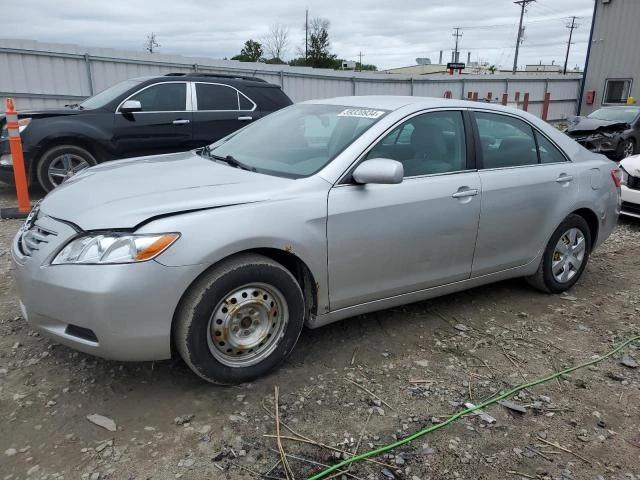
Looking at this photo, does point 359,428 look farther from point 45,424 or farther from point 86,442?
point 45,424

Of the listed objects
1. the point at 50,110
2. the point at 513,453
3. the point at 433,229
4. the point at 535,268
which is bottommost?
the point at 513,453

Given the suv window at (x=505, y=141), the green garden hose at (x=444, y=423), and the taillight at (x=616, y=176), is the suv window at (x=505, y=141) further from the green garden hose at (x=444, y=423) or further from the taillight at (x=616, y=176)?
the green garden hose at (x=444, y=423)

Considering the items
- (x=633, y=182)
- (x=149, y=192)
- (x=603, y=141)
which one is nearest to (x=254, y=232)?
(x=149, y=192)

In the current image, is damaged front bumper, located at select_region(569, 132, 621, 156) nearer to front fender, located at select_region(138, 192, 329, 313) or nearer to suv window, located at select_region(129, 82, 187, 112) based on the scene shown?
suv window, located at select_region(129, 82, 187, 112)

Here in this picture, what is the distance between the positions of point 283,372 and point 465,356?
1.22 metres

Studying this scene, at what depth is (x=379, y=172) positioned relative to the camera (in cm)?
305

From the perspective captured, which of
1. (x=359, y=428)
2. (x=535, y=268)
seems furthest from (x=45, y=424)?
(x=535, y=268)

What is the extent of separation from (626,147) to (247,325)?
12.8m

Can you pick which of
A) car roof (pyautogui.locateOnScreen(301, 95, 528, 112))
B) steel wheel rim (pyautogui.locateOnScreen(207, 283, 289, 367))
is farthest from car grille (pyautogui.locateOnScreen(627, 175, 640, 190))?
steel wheel rim (pyautogui.locateOnScreen(207, 283, 289, 367))

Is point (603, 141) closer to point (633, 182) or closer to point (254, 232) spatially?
point (633, 182)

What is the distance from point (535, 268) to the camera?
4.31 meters

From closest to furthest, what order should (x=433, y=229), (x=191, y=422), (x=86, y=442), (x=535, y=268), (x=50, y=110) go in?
(x=86, y=442)
(x=191, y=422)
(x=433, y=229)
(x=535, y=268)
(x=50, y=110)

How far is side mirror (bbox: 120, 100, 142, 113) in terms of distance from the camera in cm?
717

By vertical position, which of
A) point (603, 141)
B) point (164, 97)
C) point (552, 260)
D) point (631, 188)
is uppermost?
point (164, 97)
